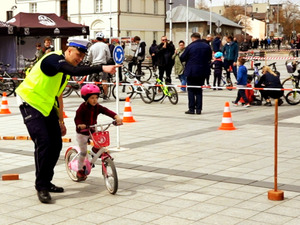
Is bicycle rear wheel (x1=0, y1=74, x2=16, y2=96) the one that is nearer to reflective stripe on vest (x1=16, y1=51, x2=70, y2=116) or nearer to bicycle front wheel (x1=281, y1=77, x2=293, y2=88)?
bicycle front wheel (x1=281, y1=77, x2=293, y2=88)

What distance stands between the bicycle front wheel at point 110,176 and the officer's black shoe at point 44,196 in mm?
711

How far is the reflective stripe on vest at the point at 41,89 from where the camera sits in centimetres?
705

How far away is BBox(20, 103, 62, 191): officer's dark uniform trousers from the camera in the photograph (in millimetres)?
7098

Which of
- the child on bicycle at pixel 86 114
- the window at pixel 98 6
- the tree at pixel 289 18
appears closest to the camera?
the child on bicycle at pixel 86 114

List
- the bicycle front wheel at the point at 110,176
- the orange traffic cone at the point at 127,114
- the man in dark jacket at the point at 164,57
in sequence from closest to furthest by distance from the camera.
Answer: the bicycle front wheel at the point at 110,176
the orange traffic cone at the point at 127,114
the man in dark jacket at the point at 164,57

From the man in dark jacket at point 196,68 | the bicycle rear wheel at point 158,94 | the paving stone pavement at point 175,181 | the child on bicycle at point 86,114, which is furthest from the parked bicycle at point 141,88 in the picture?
the child on bicycle at point 86,114

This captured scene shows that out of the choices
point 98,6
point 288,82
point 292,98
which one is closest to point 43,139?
point 292,98

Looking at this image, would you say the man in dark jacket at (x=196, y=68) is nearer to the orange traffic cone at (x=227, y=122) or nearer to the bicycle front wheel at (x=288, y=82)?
the orange traffic cone at (x=227, y=122)

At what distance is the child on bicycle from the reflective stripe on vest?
0.55 metres

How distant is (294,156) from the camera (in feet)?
32.1

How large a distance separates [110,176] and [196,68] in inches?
336

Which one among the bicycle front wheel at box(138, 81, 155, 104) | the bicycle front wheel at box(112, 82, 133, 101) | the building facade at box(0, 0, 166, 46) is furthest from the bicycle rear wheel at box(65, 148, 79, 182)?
the building facade at box(0, 0, 166, 46)

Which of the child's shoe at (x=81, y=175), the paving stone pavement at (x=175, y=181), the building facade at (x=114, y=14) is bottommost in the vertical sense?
the paving stone pavement at (x=175, y=181)

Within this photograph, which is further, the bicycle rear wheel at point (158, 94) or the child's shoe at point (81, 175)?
the bicycle rear wheel at point (158, 94)
